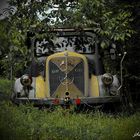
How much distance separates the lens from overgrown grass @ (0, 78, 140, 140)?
5738mm

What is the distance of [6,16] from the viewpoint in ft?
24.0

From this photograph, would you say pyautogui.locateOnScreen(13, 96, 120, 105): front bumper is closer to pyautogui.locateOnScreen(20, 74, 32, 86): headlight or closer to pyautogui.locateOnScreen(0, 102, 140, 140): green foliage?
pyautogui.locateOnScreen(20, 74, 32, 86): headlight

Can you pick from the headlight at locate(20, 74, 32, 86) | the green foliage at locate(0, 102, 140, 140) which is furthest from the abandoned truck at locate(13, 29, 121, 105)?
the green foliage at locate(0, 102, 140, 140)

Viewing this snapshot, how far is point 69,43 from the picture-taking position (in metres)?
9.66

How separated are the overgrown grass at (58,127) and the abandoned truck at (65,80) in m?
1.32

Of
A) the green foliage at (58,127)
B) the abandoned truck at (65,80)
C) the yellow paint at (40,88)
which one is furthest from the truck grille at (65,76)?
the green foliage at (58,127)

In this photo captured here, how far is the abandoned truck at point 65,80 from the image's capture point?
893 cm

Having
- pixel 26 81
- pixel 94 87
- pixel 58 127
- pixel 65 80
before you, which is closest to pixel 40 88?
pixel 26 81

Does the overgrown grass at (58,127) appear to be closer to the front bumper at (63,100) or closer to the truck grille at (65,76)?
the front bumper at (63,100)

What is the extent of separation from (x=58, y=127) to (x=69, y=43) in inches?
135

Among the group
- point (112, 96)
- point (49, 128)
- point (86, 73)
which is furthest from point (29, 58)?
point (49, 128)

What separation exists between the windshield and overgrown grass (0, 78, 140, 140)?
A: 2.14 m

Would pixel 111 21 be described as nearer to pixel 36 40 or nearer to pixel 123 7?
pixel 123 7

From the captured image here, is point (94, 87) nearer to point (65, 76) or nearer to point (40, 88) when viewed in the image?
point (65, 76)
